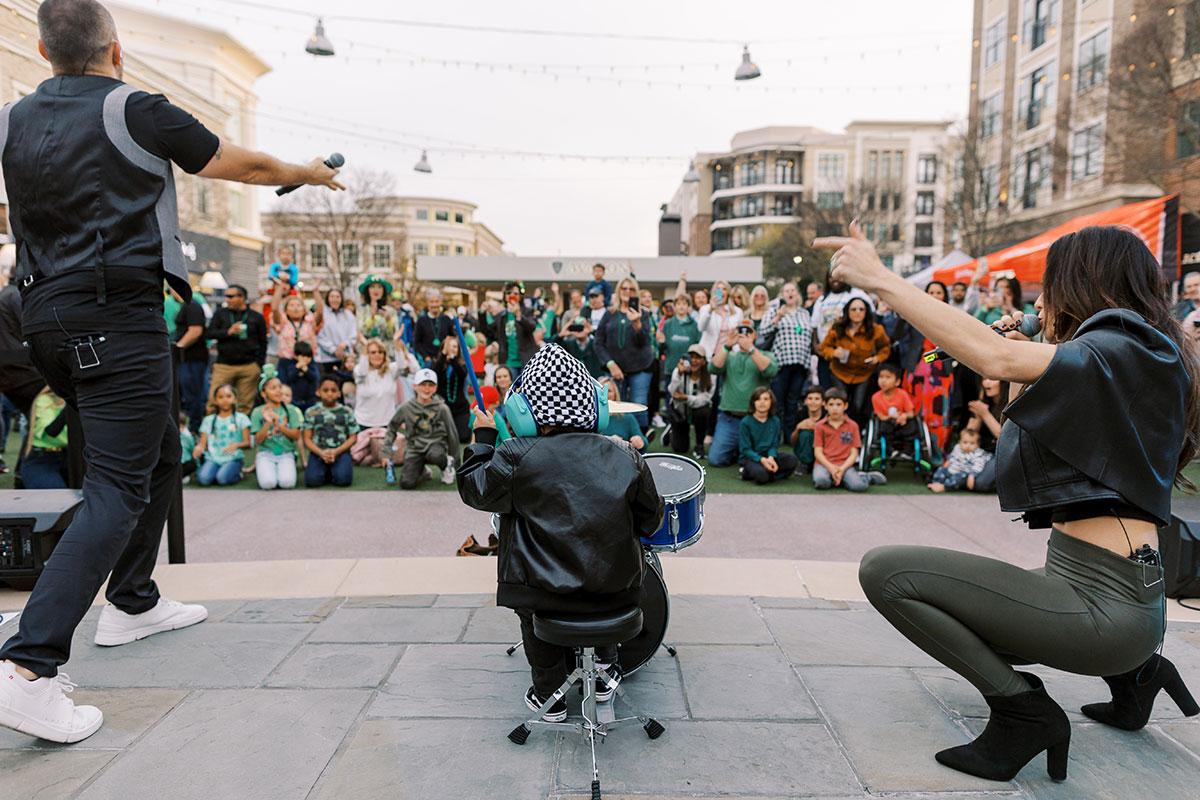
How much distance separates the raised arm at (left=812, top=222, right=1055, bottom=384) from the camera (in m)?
1.84

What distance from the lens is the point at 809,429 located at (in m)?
7.31

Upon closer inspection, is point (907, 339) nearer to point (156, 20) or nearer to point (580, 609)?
point (580, 609)

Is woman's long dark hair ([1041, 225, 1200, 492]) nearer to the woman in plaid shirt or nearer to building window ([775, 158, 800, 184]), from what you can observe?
the woman in plaid shirt

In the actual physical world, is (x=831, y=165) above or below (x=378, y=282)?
above

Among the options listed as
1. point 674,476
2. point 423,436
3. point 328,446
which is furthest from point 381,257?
point 674,476

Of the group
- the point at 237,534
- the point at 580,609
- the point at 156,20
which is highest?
the point at 156,20

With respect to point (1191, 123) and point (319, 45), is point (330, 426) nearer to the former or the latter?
point (319, 45)

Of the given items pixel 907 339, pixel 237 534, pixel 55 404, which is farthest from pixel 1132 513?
pixel 55 404


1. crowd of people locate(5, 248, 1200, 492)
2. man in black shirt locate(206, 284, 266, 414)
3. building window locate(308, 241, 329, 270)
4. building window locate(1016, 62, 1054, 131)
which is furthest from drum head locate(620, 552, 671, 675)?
building window locate(308, 241, 329, 270)

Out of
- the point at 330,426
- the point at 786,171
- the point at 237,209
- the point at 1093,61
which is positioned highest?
the point at 786,171

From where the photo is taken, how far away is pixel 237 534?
5.17 m

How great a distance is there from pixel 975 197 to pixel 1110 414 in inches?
1217

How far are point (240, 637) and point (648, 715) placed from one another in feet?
6.01

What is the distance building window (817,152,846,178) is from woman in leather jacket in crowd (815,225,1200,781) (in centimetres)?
7231
